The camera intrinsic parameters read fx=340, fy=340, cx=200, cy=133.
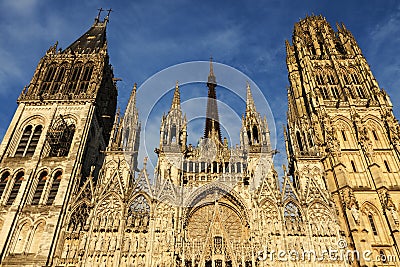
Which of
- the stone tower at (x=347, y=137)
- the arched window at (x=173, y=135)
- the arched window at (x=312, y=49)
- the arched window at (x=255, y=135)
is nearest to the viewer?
the stone tower at (x=347, y=137)

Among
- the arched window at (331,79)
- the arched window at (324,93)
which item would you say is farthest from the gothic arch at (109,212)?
the arched window at (331,79)

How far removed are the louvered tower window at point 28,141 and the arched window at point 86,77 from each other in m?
5.52

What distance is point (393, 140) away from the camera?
27500 millimetres

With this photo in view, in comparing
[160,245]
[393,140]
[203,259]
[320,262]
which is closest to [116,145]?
[160,245]

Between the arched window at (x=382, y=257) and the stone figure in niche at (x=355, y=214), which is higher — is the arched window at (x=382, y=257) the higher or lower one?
the lower one

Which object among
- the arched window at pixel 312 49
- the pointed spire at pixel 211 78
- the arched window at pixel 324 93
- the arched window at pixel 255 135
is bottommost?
the arched window at pixel 255 135

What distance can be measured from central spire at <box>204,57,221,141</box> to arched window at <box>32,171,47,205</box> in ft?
48.2

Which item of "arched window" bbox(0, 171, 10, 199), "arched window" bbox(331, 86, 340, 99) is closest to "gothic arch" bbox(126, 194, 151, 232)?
"arched window" bbox(0, 171, 10, 199)

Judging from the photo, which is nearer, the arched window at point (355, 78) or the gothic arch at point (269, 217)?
the gothic arch at point (269, 217)

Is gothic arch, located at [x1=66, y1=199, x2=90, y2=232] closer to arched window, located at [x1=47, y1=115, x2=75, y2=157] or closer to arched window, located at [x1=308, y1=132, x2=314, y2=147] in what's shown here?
arched window, located at [x1=47, y1=115, x2=75, y2=157]

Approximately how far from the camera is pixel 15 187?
25.0 m

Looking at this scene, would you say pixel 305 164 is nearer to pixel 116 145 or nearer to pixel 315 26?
pixel 116 145

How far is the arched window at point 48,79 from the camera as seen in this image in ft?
105

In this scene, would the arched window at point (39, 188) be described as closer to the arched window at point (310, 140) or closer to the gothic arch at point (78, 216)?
the gothic arch at point (78, 216)
